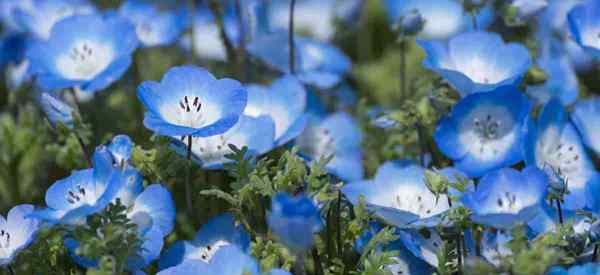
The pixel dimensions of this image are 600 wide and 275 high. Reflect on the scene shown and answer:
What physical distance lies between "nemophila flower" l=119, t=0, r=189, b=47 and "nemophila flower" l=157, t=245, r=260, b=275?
4.15ft

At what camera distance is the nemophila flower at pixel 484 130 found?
2.22m

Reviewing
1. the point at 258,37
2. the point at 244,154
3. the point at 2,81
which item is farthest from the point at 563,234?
the point at 2,81

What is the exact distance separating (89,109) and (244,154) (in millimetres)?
990

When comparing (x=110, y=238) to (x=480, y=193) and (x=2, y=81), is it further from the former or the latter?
(x=2, y=81)

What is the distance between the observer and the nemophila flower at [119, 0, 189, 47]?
297 cm

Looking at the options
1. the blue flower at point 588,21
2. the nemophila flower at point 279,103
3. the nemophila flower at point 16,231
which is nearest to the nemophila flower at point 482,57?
the blue flower at point 588,21

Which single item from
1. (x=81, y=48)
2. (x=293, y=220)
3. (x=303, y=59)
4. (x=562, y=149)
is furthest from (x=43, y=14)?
(x=293, y=220)

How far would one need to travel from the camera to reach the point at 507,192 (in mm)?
1812

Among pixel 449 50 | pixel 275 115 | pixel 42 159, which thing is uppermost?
pixel 449 50

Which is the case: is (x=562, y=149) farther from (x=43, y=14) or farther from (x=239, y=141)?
(x=43, y=14)

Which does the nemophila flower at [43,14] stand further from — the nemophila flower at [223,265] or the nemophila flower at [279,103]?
the nemophila flower at [223,265]

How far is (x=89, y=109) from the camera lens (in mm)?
2805

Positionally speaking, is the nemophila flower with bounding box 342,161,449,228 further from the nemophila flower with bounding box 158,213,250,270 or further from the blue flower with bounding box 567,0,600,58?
the blue flower with bounding box 567,0,600,58

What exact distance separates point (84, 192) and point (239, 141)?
445mm
